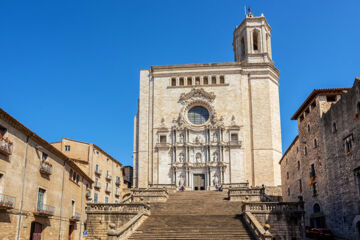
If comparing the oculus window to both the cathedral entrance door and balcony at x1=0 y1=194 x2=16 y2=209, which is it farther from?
balcony at x1=0 y1=194 x2=16 y2=209

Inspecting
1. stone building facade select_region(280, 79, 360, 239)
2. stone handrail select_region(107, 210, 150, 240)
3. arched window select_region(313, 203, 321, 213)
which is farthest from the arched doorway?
arched window select_region(313, 203, 321, 213)

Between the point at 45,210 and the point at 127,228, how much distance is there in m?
7.62

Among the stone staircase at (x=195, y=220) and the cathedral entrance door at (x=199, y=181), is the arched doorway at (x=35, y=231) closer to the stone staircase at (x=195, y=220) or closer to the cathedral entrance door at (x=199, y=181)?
the stone staircase at (x=195, y=220)

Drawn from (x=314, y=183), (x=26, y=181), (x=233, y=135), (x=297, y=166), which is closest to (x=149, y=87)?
(x=233, y=135)

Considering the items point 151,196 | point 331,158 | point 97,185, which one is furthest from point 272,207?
point 97,185

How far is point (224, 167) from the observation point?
42.8 metres

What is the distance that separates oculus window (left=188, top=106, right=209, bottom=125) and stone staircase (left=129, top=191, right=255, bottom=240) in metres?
17.0

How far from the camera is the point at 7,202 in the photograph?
62.3 feet

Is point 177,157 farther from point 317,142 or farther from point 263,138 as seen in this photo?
point 317,142

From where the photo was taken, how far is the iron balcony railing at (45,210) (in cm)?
2270

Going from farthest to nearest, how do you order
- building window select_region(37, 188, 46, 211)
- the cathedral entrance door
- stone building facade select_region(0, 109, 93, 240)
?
the cathedral entrance door → building window select_region(37, 188, 46, 211) → stone building facade select_region(0, 109, 93, 240)

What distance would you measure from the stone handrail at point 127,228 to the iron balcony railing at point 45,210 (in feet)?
20.7

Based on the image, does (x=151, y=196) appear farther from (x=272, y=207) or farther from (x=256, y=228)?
(x=256, y=228)

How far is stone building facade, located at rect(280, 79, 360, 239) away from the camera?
23906mm
